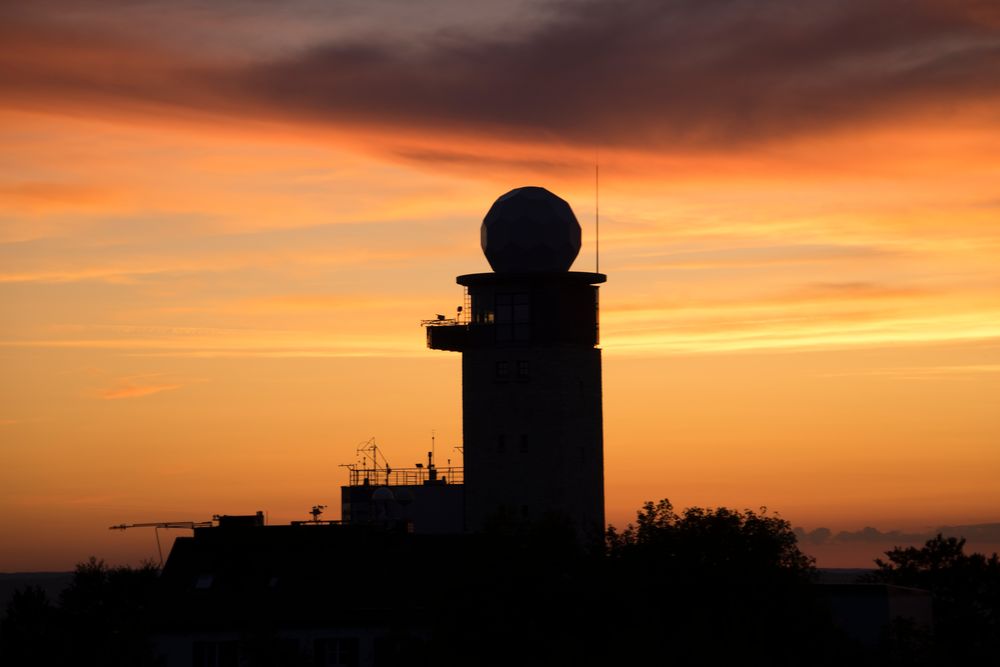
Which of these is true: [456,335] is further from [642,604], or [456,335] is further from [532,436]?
[642,604]

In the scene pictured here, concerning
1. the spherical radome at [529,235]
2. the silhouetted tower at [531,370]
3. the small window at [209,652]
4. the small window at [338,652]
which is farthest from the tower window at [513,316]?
the small window at [209,652]

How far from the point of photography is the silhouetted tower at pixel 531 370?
104500 millimetres

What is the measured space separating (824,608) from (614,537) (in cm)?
979

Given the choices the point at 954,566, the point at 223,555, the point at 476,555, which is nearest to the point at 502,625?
the point at 476,555

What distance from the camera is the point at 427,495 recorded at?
4680 inches

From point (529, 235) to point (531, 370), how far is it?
26.8 ft

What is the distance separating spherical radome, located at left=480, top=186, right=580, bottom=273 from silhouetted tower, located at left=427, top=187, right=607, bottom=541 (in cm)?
6

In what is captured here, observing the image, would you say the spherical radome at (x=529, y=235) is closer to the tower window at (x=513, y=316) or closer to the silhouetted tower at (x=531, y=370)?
the silhouetted tower at (x=531, y=370)

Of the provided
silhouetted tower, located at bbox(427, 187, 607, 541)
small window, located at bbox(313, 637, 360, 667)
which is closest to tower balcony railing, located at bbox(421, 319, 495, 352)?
silhouetted tower, located at bbox(427, 187, 607, 541)

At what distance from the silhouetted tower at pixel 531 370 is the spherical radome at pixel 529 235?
0.06 meters

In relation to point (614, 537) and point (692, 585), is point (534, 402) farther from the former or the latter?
point (692, 585)

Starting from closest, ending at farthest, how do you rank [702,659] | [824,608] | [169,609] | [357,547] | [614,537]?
1. [702,659]
2. [824,608]
3. [614,537]
4. [169,609]
5. [357,547]

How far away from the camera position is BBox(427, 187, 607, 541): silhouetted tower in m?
104

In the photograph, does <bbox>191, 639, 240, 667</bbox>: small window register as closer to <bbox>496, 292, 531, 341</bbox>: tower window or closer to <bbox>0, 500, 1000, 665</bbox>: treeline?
<bbox>0, 500, 1000, 665</bbox>: treeline
